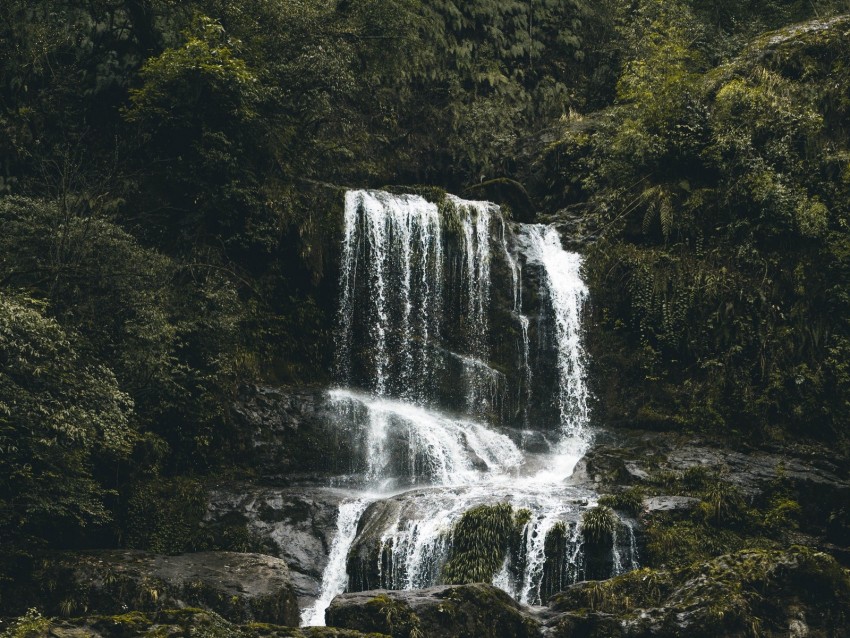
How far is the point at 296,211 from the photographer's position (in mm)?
20453

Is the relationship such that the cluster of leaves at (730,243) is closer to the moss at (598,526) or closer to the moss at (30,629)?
the moss at (598,526)

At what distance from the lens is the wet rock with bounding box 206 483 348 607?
14.8 meters

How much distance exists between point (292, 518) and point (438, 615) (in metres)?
5.83

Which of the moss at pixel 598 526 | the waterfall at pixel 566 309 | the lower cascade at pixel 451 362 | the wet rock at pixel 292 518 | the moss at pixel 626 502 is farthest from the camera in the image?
the waterfall at pixel 566 309

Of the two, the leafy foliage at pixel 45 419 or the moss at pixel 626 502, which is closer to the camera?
the leafy foliage at pixel 45 419

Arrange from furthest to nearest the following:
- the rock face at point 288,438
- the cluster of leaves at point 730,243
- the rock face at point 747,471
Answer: the cluster of leaves at point 730,243 < the rock face at point 288,438 < the rock face at point 747,471

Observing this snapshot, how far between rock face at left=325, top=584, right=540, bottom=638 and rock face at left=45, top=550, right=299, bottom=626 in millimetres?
1862

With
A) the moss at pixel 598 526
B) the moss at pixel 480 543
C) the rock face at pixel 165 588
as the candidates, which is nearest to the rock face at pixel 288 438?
the moss at pixel 480 543

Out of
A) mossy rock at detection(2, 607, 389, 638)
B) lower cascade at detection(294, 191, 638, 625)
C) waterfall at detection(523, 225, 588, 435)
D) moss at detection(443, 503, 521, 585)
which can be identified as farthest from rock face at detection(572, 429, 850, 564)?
mossy rock at detection(2, 607, 389, 638)

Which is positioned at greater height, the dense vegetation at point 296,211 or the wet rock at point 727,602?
the dense vegetation at point 296,211

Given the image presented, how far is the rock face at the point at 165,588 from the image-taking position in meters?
11.8

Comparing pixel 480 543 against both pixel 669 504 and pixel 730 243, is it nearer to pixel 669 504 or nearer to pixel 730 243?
pixel 669 504

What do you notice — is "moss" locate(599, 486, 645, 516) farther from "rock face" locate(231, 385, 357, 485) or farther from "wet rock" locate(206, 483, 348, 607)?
"rock face" locate(231, 385, 357, 485)

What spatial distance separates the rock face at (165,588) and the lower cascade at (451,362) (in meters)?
2.30
